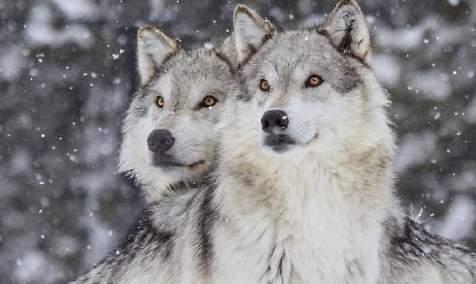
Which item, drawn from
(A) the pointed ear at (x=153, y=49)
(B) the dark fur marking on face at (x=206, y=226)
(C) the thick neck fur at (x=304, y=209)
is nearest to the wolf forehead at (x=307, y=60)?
(C) the thick neck fur at (x=304, y=209)

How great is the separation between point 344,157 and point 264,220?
68cm

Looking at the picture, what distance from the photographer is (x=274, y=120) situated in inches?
214

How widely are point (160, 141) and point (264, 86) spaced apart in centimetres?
102

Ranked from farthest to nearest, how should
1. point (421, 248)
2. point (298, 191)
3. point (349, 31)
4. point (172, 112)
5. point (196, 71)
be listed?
point (196, 71) < point (172, 112) < point (421, 248) < point (349, 31) < point (298, 191)

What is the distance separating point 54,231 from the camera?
15305 millimetres

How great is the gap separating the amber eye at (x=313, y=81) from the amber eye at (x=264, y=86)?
0.85 ft

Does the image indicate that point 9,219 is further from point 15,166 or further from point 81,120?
point 81,120

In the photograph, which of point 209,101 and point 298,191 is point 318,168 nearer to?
point 298,191

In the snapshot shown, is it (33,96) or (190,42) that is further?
(33,96)

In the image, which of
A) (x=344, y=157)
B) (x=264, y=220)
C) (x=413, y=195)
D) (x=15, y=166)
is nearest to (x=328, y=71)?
(x=344, y=157)

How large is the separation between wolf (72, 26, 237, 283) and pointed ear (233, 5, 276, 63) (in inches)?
11.7

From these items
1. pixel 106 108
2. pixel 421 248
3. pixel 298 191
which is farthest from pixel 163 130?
pixel 106 108

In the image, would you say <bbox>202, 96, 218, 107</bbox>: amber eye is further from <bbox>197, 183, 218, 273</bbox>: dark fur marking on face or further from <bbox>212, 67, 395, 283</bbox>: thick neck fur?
<bbox>197, 183, 218, 273</bbox>: dark fur marking on face

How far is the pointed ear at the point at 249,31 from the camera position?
20.6 feet
